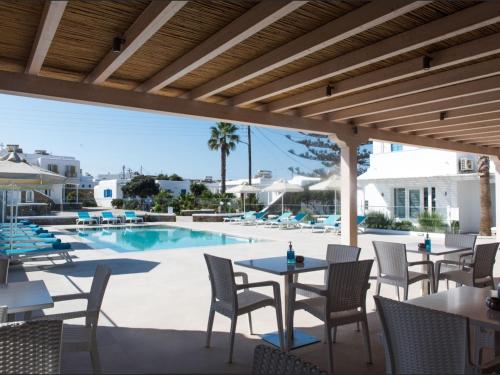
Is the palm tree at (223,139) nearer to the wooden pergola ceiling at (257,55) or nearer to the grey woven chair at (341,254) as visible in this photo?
the wooden pergola ceiling at (257,55)

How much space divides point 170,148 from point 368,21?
89.7m

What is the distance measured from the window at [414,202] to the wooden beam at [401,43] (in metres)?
15.0

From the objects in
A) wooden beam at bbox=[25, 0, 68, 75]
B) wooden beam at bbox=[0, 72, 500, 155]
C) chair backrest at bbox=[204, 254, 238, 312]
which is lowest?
chair backrest at bbox=[204, 254, 238, 312]

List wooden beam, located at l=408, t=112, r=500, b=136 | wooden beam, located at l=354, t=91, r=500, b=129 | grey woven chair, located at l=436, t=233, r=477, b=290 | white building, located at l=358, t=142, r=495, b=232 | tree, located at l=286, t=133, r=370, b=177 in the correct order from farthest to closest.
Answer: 1. tree, located at l=286, t=133, r=370, b=177
2. white building, located at l=358, t=142, r=495, b=232
3. wooden beam, located at l=408, t=112, r=500, b=136
4. grey woven chair, located at l=436, t=233, r=477, b=290
5. wooden beam, located at l=354, t=91, r=500, b=129

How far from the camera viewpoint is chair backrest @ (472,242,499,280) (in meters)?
5.09

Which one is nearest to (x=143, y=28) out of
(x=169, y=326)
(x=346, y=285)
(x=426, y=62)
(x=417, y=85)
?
(x=346, y=285)

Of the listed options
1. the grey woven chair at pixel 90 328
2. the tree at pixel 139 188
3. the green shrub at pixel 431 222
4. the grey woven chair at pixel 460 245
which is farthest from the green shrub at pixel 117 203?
the grey woven chair at pixel 90 328

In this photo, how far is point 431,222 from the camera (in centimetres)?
1573

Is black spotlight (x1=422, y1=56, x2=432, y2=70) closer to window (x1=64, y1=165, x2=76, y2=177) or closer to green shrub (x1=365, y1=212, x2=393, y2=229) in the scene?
green shrub (x1=365, y1=212, x2=393, y2=229)

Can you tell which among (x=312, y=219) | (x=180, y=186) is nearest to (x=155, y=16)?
(x=312, y=219)

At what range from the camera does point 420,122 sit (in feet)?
24.7

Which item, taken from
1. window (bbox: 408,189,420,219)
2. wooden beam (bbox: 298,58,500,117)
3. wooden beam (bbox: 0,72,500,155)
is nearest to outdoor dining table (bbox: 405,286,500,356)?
wooden beam (bbox: 298,58,500,117)

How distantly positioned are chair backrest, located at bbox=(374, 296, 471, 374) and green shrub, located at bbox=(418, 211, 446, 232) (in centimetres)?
1457

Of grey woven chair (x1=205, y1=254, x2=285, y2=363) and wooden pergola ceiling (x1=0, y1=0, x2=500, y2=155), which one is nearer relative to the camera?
wooden pergola ceiling (x1=0, y1=0, x2=500, y2=155)
